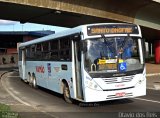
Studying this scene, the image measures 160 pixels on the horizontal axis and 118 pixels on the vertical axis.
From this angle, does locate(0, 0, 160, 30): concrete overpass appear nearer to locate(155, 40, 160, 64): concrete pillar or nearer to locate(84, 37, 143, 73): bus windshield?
locate(155, 40, 160, 64): concrete pillar

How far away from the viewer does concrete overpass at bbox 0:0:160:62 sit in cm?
3186

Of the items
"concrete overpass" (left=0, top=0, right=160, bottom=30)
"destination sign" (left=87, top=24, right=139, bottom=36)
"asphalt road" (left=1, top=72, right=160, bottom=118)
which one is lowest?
"asphalt road" (left=1, top=72, right=160, bottom=118)

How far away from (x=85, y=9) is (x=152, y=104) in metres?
21.0

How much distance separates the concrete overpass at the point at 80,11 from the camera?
31.9 m

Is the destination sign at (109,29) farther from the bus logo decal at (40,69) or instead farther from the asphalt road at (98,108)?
the bus logo decal at (40,69)

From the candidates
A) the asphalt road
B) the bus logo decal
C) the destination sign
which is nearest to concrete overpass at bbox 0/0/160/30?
the bus logo decal

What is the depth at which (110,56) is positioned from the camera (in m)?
14.3

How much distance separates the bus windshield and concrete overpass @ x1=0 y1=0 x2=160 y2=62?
15.8 metres

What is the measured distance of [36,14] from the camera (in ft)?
119

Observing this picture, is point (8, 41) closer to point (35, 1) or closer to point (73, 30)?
point (35, 1)

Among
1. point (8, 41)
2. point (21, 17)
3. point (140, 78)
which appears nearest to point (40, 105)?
point (140, 78)

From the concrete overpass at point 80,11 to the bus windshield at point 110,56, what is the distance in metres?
15.8

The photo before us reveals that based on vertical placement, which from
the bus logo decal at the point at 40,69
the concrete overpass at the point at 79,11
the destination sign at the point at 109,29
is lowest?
the bus logo decal at the point at 40,69

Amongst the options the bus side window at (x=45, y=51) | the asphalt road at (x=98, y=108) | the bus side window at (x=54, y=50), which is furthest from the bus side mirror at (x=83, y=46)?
the bus side window at (x=45, y=51)
